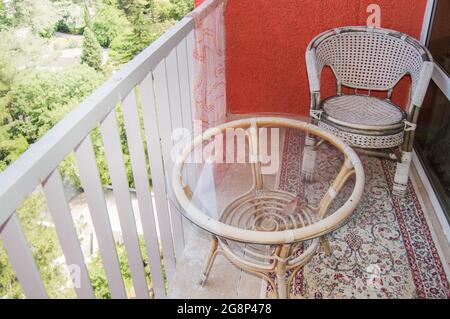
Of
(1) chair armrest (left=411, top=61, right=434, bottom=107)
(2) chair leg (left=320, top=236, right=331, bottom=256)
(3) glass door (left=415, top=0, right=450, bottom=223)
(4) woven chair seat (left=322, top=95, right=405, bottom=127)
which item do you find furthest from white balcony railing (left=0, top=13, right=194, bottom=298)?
(3) glass door (left=415, top=0, right=450, bottom=223)

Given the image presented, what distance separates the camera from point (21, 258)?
84 centimetres

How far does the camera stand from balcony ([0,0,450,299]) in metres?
0.92

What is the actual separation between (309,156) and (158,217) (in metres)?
0.91

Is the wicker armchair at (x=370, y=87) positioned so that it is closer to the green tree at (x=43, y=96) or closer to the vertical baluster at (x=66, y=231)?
the vertical baluster at (x=66, y=231)

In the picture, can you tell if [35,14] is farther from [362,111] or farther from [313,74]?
[362,111]

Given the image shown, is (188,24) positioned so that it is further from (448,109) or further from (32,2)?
(32,2)

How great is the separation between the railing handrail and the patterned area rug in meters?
0.87

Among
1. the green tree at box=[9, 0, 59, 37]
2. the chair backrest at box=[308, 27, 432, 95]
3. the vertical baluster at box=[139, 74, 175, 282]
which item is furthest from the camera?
the green tree at box=[9, 0, 59, 37]

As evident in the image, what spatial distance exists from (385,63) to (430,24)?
44 centimetres

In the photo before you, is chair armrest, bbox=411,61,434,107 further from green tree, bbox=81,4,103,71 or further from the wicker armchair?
green tree, bbox=81,4,103,71

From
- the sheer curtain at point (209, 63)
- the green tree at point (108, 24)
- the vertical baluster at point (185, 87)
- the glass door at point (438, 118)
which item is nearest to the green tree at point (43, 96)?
the green tree at point (108, 24)

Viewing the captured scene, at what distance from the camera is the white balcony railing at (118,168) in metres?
0.84

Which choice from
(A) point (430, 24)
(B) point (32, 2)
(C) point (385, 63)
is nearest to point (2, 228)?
(C) point (385, 63)

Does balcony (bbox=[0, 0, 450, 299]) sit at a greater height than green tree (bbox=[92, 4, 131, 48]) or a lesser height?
greater
